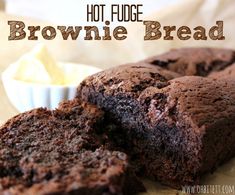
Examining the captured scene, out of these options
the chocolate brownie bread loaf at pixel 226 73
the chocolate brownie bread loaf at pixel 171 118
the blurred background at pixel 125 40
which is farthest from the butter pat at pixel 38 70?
the chocolate brownie bread loaf at pixel 226 73

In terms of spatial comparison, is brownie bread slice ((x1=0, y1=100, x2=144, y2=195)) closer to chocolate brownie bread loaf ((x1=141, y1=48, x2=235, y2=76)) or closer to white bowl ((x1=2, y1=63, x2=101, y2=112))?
white bowl ((x1=2, y1=63, x2=101, y2=112))

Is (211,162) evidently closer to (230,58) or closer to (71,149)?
(71,149)

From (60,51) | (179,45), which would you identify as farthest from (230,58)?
(60,51)

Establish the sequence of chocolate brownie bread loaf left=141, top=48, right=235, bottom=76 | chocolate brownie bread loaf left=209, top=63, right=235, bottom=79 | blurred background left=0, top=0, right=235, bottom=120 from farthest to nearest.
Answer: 1. blurred background left=0, top=0, right=235, bottom=120
2. chocolate brownie bread loaf left=141, top=48, right=235, bottom=76
3. chocolate brownie bread loaf left=209, top=63, right=235, bottom=79

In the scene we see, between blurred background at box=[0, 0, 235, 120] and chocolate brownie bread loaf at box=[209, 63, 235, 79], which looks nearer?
chocolate brownie bread loaf at box=[209, 63, 235, 79]

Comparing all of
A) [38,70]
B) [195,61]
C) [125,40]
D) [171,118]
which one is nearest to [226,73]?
[195,61]

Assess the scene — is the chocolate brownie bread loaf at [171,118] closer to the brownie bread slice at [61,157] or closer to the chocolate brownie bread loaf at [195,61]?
the brownie bread slice at [61,157]

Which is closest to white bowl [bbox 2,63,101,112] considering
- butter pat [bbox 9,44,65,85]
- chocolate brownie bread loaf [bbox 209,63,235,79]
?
butter pat [bbox 9,44,65,85]
